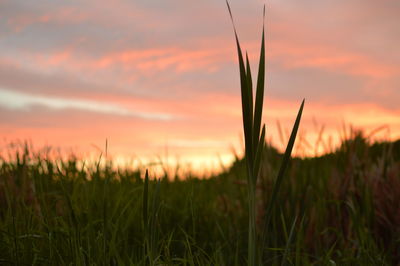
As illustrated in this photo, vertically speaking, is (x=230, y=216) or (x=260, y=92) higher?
(x=260, y=92)

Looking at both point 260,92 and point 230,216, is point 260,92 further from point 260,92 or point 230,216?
point 230,216

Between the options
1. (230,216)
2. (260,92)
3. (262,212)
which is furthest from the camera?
(230,216)

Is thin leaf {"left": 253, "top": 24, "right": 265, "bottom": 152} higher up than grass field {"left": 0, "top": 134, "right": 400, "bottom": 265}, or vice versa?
thin leaf {"left": 253, "top": 24, "right": 265, "bottom": 152}

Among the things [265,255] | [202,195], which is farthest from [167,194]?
[265,255]

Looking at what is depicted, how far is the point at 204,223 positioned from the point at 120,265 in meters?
1.32

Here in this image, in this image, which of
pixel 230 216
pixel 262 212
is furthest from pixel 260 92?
pixel 230 216

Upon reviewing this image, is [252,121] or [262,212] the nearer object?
[252,121]

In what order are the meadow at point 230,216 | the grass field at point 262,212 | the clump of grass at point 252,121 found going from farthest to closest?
the grass field at point 262,212 < the meadow at point 230,216 < the clump of grass at point 252,121

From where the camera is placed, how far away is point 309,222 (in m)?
2.63

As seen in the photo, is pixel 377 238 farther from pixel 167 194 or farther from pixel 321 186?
pixel 167 194

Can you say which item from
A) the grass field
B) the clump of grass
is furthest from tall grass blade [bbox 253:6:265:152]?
the grass field

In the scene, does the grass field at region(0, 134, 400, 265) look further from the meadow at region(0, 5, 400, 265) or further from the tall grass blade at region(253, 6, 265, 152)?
the tall grass blade at region(253, 6, 265, 152)

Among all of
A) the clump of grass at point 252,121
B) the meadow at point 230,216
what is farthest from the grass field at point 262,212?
the clump of grass at point 252,121

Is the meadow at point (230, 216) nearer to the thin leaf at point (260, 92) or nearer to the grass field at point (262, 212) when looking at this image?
the grass field at point (262, 212)
